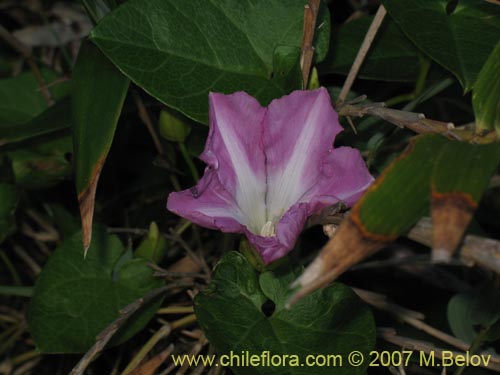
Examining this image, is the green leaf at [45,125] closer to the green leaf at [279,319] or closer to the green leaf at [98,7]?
the green leaf at [98,7]

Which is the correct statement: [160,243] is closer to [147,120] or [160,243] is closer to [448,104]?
[147,120]

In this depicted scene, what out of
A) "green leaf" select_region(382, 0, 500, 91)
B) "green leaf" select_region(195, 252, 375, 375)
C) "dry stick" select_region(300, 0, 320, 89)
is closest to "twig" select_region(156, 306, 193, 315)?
"green leaf" select_region(195, 252, 375, 375)

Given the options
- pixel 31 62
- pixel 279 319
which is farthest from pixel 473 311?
pixel 31 62

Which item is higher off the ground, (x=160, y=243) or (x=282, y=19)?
(x=282, y=19)

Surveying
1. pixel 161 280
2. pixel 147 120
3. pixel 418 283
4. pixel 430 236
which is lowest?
pixel 418 283

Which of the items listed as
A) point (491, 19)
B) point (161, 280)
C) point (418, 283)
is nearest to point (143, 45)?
point (161, 280)

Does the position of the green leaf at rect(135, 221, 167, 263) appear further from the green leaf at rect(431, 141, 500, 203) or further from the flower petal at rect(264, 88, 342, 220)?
the green leaf at rect(431, 141, 500, 203)
